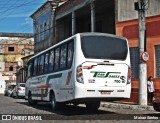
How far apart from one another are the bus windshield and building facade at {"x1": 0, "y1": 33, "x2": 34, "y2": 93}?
55.6 metres

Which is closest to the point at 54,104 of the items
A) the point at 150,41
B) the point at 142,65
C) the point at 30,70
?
the point at 142,65

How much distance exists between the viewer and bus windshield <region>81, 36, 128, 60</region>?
16.4 meters

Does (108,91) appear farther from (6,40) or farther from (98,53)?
(6,40)

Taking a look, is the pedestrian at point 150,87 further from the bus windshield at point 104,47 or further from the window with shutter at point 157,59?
the bus windshield at point 104,47

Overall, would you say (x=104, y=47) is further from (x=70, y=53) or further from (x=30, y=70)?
(x=30, y=70)

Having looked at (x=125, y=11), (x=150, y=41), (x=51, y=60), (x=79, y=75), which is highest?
(x=125, y=11)

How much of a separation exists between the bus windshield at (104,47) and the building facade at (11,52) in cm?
5559

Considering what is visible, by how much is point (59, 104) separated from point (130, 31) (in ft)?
27.0

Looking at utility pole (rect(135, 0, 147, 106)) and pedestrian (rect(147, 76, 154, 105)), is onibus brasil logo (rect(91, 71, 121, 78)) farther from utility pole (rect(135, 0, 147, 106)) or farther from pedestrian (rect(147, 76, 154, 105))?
pedestrian (rect(147, 76, 154, 105))

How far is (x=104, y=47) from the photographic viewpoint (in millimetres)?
16688

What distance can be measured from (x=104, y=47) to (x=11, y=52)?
58.3 meters

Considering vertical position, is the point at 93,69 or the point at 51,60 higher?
the point at 51,60

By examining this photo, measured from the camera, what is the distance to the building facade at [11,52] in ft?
237

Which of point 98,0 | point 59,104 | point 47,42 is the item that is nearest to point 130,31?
point 98,0
